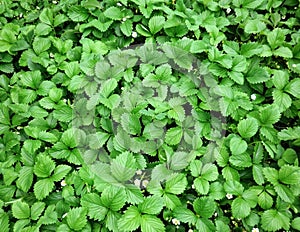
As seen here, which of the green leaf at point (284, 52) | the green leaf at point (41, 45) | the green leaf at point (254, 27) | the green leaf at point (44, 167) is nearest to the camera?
the green leaf at point (44, 167)

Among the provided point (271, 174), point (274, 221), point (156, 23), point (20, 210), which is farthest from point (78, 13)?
point (274, 221)

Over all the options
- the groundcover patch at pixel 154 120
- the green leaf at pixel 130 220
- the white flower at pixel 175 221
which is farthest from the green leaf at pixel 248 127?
the green leaf at pixel 130 220

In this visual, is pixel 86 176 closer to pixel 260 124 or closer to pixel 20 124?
pixel 20 124

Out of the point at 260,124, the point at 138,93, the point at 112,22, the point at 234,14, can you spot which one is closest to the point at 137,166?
the point at 138,93

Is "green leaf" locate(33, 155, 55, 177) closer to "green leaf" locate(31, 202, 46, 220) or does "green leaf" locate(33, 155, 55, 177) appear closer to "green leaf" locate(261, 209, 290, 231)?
"green leaf" locate(31, 202, 46, 220)

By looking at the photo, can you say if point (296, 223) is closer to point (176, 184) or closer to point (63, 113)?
point (176, 184)

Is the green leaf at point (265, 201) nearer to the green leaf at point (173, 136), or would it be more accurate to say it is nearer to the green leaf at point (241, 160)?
the green leaf at point (241, 160)

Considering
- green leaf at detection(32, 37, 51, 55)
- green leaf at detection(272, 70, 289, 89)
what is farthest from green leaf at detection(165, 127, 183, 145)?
green leaf at detection(32, 37, 51, 55)
